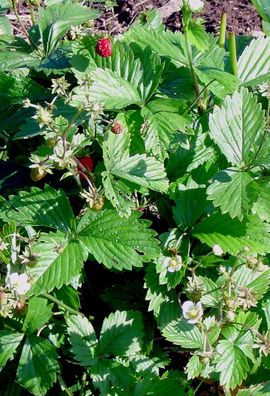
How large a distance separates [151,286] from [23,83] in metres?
0.83

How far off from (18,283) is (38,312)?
0.28 metres

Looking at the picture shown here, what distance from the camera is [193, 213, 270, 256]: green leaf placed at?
195 cm

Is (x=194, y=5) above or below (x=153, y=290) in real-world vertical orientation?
above

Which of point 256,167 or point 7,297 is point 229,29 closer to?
point 256,167

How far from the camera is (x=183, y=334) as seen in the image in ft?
6.37

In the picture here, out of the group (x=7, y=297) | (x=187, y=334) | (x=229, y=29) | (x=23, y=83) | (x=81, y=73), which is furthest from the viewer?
(x=229, y=29)

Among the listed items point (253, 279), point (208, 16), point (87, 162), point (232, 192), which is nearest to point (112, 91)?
point (87, 162)

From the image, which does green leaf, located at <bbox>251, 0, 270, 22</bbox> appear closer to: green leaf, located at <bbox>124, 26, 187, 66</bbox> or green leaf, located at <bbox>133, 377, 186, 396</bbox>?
green leaf, located at <bbox>124, 26, 187, 66</bbox>

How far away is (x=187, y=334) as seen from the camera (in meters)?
1.94

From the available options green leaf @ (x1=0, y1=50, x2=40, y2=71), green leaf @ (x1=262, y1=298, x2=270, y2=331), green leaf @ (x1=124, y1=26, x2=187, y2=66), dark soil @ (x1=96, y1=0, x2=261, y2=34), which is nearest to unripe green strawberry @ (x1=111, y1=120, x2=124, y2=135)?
green leaf @ (x1=124, y1=26, x2=187, y2=66)

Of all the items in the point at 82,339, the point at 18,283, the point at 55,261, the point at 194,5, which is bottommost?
the point at 82,339

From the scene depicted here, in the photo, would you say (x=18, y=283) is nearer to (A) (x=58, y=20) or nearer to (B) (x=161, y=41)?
(B) (x=161, y=41)

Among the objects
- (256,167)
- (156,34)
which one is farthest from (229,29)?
(256,167)

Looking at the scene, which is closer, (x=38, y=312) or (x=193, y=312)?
(x=193, y=312)
